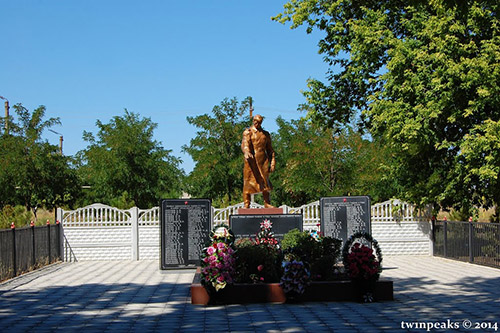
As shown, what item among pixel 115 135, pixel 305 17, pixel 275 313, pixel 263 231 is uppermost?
pixel 305 17

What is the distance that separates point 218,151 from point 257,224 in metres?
15.9

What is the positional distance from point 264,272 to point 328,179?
1922cm

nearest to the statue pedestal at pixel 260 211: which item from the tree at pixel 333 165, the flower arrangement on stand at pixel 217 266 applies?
the flower arrangement on stand at pixel 217 266

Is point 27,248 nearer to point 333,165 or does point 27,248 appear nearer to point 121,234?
point 121,234

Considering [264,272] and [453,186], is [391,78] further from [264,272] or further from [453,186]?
Result: [264,272]

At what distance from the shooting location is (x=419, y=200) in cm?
1933

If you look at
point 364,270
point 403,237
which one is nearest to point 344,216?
point 403,237

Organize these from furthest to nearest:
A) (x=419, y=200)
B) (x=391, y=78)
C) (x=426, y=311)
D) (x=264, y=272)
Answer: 1. (x=419, y=200)
2. (x=391, y=78)
3. (x=264, y=272)
4. (x=426, y=311)

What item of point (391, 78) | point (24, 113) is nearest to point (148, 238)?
point (391, 78)

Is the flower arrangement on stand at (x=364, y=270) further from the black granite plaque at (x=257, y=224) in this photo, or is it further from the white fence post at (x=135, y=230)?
the white fence post at (x=135, y=230)

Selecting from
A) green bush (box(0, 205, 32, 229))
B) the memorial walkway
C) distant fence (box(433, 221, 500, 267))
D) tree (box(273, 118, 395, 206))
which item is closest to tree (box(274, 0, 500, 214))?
distant fence (box(433, 221, 500, 267))

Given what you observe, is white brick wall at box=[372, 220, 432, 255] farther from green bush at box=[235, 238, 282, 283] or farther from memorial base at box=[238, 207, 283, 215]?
green bush at box=[235, 238, 282, 283]

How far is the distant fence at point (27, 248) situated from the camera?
14.9 meters

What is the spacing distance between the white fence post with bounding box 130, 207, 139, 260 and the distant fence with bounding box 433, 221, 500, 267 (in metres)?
9.96
